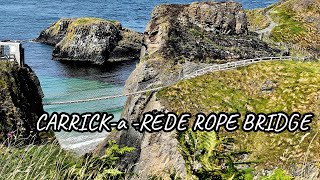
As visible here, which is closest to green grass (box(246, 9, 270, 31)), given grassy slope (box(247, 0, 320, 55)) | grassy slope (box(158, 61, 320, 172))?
grassy slope (box(247, 0, 320, 55))

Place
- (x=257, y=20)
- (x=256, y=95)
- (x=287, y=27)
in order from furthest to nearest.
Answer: (x=257, y=20)
(x=287, y=27)
(x=256, y=95)

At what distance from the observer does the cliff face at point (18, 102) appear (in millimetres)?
20783

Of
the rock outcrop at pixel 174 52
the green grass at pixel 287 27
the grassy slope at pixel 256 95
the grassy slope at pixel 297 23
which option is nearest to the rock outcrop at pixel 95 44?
the grassy slope at pixel 297 23

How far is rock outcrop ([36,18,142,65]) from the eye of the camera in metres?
67.6

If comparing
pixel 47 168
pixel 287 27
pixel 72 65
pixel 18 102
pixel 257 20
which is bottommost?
pixel 72 65

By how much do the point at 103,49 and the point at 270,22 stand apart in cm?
2432

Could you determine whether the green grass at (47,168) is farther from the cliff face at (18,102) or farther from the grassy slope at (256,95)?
the grassy slope at (256,95)

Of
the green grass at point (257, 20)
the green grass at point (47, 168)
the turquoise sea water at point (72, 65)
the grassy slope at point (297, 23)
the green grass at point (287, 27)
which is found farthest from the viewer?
the green grass at point (257, 20)

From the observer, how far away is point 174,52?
98.1 feet

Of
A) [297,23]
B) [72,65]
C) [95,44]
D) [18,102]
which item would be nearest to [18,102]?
[18,102]

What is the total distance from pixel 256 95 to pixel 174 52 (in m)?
6.34

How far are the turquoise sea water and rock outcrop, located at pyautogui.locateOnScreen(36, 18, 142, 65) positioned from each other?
252 cm

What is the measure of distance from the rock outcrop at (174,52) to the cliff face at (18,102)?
15.9ft

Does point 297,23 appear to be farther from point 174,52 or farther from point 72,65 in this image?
point 174,52
